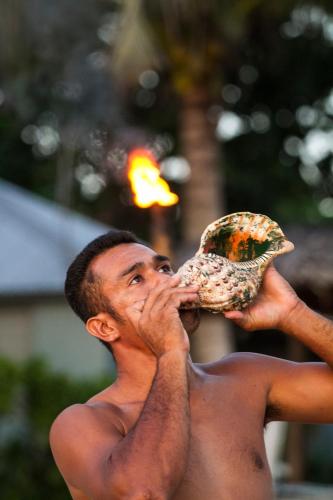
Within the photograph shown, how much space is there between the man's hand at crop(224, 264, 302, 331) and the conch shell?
0.06 m

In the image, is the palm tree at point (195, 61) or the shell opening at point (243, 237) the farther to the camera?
the palm tree at point (195, 61)

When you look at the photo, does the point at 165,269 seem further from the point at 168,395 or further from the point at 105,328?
the point at 168,395

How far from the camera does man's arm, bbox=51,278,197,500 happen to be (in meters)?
2.71

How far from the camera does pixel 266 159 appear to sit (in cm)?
1722

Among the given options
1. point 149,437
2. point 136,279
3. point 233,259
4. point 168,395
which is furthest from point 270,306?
point 149,437

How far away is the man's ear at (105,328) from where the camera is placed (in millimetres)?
3191

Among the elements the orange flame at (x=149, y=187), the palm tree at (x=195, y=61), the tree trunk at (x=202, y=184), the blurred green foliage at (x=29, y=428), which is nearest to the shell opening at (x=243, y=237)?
the orange flame at (x=149, y=187)

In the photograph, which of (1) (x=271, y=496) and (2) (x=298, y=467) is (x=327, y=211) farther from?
(1) (x=271, y=496)

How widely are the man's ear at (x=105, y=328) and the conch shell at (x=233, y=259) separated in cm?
28

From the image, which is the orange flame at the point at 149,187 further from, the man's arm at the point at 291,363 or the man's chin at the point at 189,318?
the man's chin at the point at 189,318

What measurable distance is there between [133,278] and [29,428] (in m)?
6.28

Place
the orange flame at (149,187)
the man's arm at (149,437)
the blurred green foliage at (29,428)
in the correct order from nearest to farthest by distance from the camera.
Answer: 1. the man's arm at (149,437)
2. the orange flame at (149,187)
3. the blurred green foliage at (29,428)

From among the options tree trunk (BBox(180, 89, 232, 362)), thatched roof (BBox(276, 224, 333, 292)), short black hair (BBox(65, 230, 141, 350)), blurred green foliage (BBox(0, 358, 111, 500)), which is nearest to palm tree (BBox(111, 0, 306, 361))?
tree trunk (BBox(180, 89, 232, 362))

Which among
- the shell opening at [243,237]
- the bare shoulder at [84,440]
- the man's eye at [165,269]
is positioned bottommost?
the bare shoulder at [84,440]
